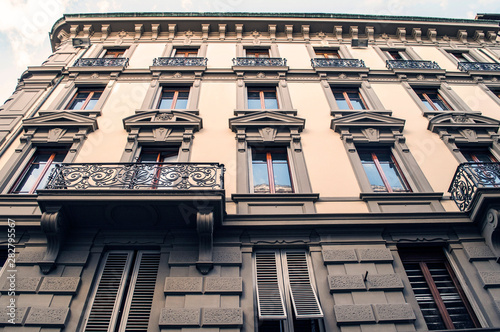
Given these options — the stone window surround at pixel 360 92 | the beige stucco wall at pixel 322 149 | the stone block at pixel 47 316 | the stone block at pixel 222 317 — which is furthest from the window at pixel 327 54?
the stone block at pixel 47 316

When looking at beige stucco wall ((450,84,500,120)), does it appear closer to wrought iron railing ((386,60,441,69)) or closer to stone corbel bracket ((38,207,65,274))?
wrought iron railing ((386,60,441,69))

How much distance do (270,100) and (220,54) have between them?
4.27 metres

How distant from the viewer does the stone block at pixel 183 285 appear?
671 centimetres

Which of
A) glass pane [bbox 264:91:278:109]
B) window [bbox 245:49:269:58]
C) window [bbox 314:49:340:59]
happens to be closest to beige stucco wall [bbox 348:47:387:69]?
window [bbox 314:49:340:59]

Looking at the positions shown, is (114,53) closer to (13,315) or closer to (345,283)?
(13,315)

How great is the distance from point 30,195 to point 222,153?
16.7 feet

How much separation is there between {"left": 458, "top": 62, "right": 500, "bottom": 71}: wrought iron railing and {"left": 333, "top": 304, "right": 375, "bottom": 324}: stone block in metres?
13.4

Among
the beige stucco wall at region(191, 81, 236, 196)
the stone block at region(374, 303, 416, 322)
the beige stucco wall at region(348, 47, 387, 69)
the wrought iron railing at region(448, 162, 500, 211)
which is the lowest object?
the stone block at region(374, 303, 416, 322)

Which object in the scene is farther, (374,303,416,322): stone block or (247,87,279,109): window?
(247,87,279,109): window

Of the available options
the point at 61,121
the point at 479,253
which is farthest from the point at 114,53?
the point at 479,253

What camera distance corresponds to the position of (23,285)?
671cm

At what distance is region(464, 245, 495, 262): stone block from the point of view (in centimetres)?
739

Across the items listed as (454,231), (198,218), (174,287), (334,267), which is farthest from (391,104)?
(174,287)

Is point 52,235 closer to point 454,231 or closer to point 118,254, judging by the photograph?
point 118,254
